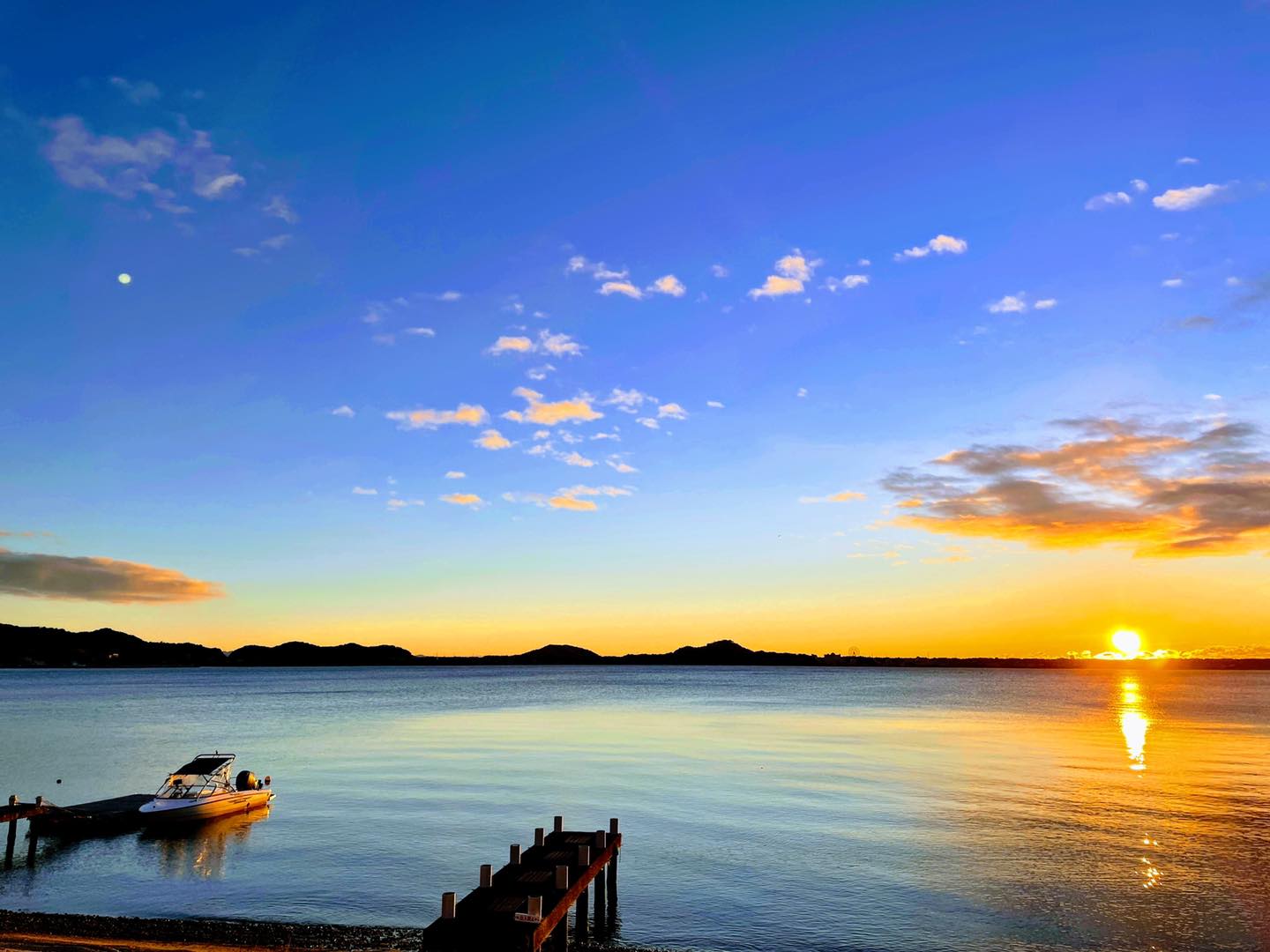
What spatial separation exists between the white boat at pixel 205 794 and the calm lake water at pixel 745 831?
1345 mm

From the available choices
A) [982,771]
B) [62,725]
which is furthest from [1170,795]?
[62,725]

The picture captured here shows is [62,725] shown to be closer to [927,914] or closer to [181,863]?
[181,863]

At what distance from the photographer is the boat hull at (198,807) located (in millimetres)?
40406

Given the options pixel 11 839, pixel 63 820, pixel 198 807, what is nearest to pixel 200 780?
pixel 198 807

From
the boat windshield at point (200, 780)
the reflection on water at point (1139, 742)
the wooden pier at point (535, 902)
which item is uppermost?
the wooden pier at point (535, 902)

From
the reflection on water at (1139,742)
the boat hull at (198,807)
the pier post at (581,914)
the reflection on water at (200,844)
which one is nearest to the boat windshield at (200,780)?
the boat hull at (198,807)

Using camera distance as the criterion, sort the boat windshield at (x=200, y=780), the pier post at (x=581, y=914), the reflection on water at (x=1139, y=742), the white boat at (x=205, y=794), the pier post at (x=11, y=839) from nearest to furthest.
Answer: the pier post at (x=581, y=914)
the reflection on water at (x=1139, y=742)
the pier post at (x=11, y=839)
the white boat at (x=205, y=794)
the boat windshield at (x=200, y=780)

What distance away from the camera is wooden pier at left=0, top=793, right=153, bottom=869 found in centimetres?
3566

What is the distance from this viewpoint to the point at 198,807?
137 ft

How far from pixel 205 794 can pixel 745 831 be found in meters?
25.0

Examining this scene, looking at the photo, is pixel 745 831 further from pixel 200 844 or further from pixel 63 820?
pixel 63 820

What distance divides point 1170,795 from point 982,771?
39.8 ft

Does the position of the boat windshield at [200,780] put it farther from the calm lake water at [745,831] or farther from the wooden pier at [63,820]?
the calm lake water at [745,831]

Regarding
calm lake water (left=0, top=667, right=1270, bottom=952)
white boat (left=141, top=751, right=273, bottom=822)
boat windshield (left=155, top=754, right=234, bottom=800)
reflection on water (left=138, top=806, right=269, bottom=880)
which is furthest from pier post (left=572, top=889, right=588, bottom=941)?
boat windshield (left=155, top=754, right=234, bottom=800)
